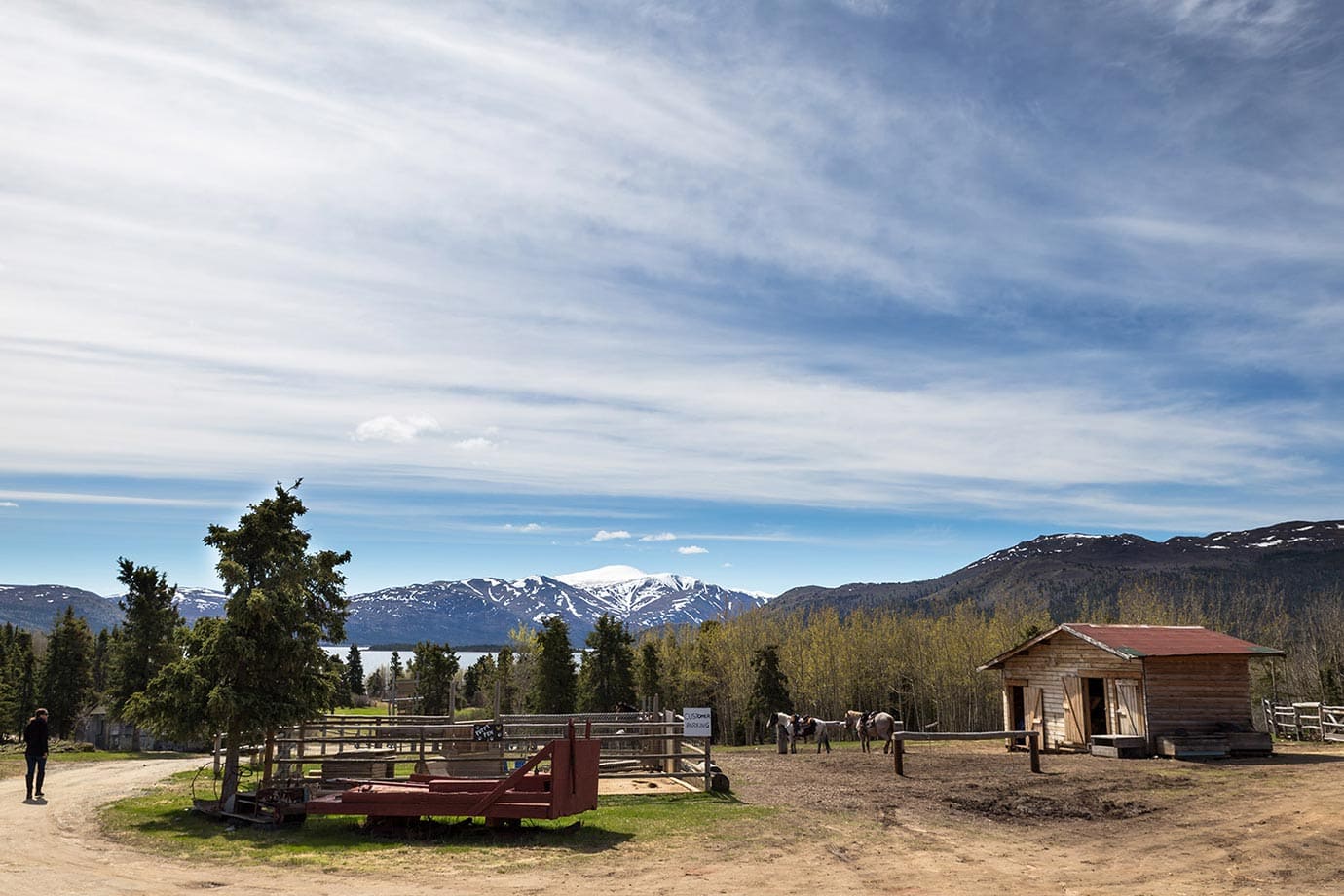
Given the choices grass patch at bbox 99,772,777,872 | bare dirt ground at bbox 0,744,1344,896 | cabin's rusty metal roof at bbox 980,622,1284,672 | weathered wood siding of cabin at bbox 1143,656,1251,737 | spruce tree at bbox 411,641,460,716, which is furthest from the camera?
spruce tree at bbox 411,641,460,716

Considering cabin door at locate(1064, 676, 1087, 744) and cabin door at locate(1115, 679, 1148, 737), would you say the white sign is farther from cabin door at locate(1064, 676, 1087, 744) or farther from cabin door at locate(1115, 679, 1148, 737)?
cabin door at locate(1064, 676, 1087, 744)

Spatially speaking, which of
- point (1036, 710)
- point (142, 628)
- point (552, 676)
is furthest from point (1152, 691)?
point (142, 628)

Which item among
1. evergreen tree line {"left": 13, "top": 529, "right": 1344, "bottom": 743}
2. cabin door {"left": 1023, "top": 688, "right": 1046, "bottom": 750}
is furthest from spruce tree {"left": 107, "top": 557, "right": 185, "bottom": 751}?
cabin door {"left": 1023, "top": 688, "right": 1046, "bottom": 750}

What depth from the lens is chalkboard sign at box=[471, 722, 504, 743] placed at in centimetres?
2075

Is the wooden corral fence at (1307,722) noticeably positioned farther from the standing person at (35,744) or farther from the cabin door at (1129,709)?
the standing person at (35,744)

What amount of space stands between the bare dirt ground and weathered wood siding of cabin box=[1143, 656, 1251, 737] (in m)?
6.14

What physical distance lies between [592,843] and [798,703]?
48.0 m

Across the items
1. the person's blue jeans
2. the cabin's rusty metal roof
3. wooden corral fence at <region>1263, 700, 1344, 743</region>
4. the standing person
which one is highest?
the cabin's rusty metal roof

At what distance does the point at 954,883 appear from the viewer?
12484mm

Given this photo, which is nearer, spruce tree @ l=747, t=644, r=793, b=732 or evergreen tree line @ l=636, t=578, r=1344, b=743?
spruce tree @ l=747, t=644, r=793, b=732

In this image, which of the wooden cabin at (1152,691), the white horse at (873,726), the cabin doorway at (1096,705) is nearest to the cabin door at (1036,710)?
the wooden cabin at (1152,691)

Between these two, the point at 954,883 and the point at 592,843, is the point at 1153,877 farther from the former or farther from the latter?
the point at 592,843

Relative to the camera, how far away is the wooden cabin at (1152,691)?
2905 cm

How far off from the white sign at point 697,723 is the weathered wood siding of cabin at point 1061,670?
16.2 meters
